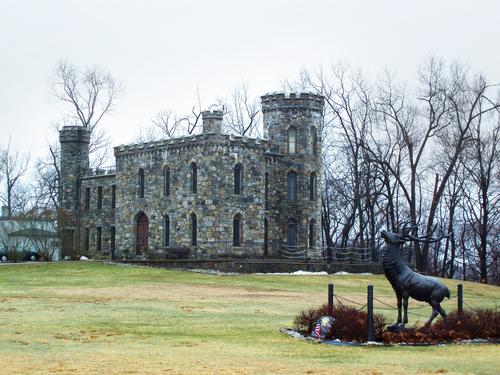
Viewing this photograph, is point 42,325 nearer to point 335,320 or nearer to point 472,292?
point 335,320

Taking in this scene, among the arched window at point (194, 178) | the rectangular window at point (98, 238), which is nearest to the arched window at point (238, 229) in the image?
the arched window at point (194, 178)

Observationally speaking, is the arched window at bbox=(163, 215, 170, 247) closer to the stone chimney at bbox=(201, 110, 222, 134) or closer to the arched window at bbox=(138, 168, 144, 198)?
the arched window at bbox=(138, 168, 144, 198)

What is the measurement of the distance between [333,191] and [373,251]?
16527 mm

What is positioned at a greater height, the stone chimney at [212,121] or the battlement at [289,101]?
the battlement at [289,101]

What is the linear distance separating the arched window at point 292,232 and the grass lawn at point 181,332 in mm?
13270

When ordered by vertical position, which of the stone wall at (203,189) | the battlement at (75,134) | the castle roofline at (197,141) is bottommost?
the stone wall at (203,189)

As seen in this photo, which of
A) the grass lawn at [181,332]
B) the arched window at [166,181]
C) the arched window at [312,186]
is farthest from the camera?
the arched window at [312,186]

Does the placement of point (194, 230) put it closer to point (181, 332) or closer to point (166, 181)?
point (166, 181)

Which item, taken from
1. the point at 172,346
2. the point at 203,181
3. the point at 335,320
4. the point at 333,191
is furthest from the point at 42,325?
the point at 333,191

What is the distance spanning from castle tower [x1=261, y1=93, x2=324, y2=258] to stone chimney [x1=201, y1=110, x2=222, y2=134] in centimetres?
447

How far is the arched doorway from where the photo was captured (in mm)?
54303

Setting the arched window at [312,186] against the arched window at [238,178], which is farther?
the arched window at [312,186]

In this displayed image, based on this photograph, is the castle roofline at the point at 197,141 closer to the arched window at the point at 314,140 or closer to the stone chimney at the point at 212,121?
the stone chimney at the point at 212,121

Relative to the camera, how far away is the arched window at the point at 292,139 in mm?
54312
